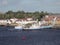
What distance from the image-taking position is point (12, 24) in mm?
117438

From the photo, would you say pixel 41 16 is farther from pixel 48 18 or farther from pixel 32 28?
pixel 32 28

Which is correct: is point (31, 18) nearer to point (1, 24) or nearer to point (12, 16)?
point (12, 16)

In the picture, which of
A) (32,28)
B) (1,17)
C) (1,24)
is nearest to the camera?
(32,28)

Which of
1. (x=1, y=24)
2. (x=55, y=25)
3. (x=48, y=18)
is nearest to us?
(x=55, y=25)

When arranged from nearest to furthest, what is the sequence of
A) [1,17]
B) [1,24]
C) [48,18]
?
[1,24], [48,18], [1,17]

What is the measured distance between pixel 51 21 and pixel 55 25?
11.4 m

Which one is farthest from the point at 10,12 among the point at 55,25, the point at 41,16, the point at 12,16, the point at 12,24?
the point at 55,25

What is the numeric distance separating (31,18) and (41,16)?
3975 mm

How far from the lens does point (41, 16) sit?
432 feet

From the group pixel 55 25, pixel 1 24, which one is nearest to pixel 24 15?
pixel 1 24

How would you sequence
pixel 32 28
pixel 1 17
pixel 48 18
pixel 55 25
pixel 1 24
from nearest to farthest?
pixel 32 28
pixel 55 25
pixel 1 24
pixel 48 18
pixel 1 17

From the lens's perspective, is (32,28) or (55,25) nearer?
(32,28)

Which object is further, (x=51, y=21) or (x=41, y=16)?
(x=41, y=16)

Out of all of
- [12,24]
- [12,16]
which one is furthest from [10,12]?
[12,24]
